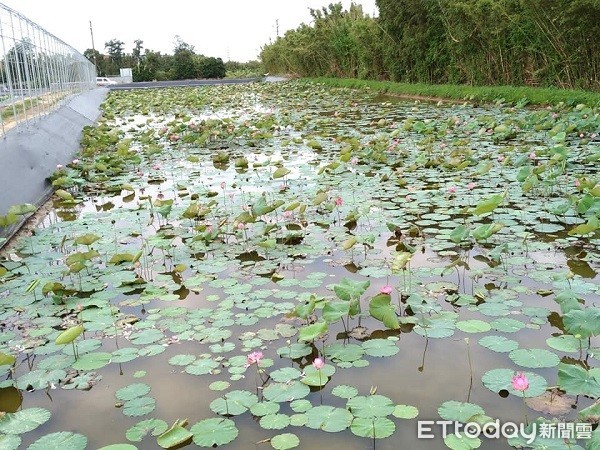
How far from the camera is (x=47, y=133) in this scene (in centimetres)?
622

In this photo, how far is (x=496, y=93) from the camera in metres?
10.3

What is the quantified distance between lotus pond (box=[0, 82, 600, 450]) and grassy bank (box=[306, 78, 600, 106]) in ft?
14.2

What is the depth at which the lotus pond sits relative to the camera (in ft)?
5.22

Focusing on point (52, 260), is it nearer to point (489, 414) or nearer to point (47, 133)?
point (489, 414)

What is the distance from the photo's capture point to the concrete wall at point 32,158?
404 cm

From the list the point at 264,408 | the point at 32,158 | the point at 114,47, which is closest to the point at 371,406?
the point at 264,408

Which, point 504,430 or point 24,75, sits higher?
point 24,75

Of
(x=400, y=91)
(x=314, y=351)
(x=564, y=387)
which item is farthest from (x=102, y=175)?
(x=400, y=91)

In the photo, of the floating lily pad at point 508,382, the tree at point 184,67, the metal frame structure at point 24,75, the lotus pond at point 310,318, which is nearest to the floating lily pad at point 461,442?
the lotus pond at point 310,318

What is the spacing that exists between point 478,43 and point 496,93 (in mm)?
1636

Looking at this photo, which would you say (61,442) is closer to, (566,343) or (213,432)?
(213,432)

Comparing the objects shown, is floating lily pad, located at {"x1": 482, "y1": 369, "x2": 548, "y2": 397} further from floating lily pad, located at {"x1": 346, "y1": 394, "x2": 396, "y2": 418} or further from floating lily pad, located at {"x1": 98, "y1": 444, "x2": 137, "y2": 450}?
floating lily pad, located at {"x1": 98, "y1": 444, "x2": 137, "y2": 450}

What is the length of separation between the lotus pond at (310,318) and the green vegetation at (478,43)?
5.19 meters

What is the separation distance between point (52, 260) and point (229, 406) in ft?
5.85
